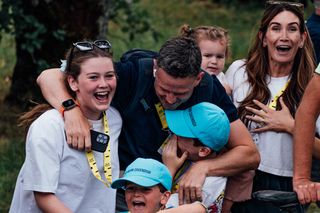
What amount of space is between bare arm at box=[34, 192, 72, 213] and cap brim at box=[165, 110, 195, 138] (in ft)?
2.43

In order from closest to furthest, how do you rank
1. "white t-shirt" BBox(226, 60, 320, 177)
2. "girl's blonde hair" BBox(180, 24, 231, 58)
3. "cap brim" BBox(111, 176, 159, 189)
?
1. "cap brim" BBox(111, 176, 159, 189)
2. "white t-shirt" BBox(226, 60, 320, 177)
3. "girl's blonde hair" BBox(180, 24, 231, 58)

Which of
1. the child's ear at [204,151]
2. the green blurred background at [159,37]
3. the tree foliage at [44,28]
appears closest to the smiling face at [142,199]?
the child's ear at [204,151]

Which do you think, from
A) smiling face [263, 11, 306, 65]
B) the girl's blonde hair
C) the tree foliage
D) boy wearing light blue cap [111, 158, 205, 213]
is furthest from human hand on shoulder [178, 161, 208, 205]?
the tree foliage

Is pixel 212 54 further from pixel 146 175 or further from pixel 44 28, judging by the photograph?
pixel 44 28

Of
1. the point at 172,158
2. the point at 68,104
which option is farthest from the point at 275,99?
the point at 68,104

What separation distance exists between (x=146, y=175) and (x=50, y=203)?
0.57 m

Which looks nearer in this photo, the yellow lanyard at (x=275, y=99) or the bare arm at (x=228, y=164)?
the bare arm at (x=228, y=164)

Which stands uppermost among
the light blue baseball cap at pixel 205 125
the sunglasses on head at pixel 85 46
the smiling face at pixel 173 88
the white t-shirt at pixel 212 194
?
the sunglasses on head at pixel 85 46

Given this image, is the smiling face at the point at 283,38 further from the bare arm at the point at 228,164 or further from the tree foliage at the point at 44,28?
the tree foliage at the point at 44,28

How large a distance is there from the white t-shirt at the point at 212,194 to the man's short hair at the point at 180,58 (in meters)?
Result: 0.60

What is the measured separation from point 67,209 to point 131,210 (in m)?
0.40

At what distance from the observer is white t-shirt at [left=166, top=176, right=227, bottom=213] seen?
16.5 feet

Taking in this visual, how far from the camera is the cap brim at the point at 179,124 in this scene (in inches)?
199

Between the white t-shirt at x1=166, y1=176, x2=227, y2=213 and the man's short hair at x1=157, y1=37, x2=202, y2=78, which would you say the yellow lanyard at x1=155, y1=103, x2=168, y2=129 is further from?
the white t-shirt at x1=166, y1=176, x2=227, y2=213
